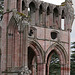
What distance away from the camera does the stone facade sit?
2612 centimetres

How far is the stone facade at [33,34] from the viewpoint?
26125 mm

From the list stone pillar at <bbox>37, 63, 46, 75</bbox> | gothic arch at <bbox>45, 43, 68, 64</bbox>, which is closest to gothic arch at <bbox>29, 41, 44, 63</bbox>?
stone pillar at <bbox>37, 63, 46, 75</bbox>

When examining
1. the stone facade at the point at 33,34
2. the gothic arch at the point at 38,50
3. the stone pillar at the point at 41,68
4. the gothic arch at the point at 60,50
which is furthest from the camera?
the gothic arch at the point at 60,50

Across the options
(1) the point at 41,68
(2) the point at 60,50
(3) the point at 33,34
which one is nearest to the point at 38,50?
(3) the point at 33,34

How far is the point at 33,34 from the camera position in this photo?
98.8ft

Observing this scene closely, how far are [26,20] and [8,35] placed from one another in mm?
2025

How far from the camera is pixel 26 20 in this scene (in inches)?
1037

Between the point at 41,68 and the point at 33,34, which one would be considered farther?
the point at 41,68

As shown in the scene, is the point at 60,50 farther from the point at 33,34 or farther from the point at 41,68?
the point at 33,34

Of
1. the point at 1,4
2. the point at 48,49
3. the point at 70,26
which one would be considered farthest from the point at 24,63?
the point at 1,4

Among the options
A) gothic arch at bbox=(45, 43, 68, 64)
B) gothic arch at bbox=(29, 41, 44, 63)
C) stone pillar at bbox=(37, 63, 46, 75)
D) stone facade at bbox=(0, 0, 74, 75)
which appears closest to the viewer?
stone facade at bbox=(0, 0, 74, 75)

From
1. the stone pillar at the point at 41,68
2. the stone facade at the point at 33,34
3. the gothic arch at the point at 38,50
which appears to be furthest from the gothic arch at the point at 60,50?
the stone pillar at the point at 41,68

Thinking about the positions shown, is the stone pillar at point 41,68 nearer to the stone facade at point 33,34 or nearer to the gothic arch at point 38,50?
the stone facade at point 33,34

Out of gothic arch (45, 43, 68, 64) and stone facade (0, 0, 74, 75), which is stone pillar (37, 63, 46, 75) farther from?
gothic arch (45, 43, 68, 64)
